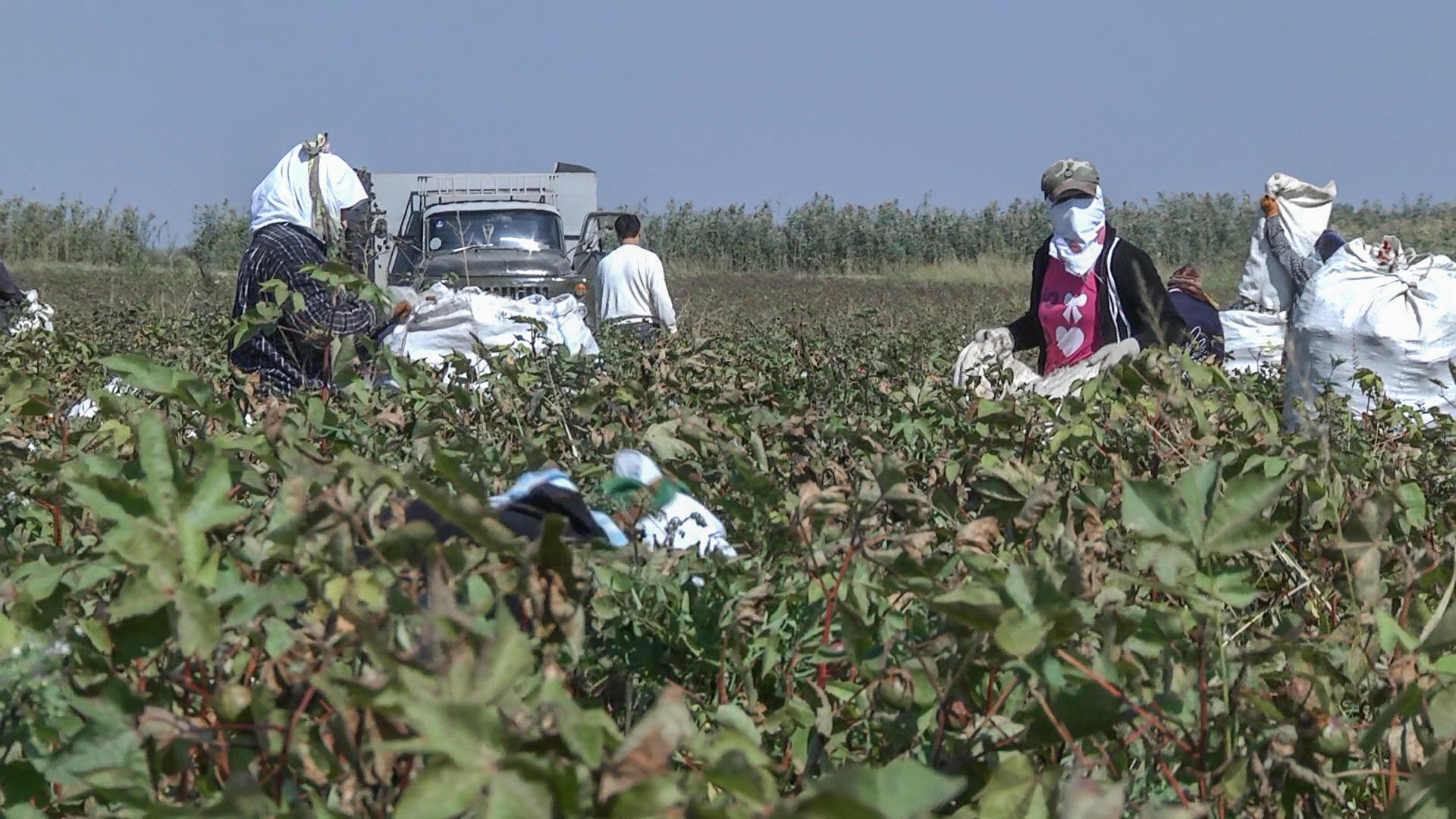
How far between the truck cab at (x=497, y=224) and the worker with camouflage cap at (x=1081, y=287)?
7.36m

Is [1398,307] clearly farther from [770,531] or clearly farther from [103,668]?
[103,668]

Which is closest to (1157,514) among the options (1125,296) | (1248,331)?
(1125,296)

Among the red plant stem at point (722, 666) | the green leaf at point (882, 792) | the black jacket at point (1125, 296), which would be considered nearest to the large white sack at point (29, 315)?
the black jacket at point (1125, 296)

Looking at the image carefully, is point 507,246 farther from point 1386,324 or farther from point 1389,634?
point 1389,634

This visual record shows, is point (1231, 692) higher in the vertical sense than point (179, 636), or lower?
lower

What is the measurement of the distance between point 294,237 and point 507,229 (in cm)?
1064

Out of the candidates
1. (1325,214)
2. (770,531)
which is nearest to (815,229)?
(1325,214)

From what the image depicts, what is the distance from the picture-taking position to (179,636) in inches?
51.8

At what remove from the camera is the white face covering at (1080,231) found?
5289 mm

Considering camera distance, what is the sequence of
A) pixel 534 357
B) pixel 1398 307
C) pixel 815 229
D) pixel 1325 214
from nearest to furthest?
pixel 534 357, pixel 1398 307, pixel 1325 214, pixel 815 229

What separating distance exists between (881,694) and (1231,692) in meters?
0.36

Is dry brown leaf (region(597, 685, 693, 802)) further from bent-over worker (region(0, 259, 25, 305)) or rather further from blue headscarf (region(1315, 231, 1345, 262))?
bent-over worker (region(0, 259, 25, 305))

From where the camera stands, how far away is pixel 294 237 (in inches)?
204

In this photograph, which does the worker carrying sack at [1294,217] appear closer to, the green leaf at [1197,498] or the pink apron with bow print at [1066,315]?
the pink apron with bow print at [1066,315]
